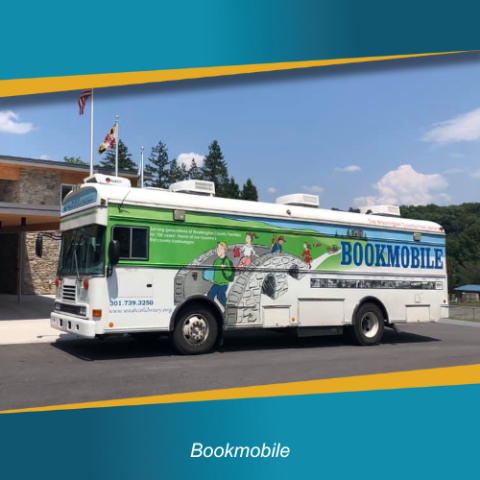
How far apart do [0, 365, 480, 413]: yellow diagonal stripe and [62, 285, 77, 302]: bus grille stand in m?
3.69

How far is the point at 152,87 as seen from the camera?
5.99 m

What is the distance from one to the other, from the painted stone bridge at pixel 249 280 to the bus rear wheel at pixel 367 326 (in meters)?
1.96

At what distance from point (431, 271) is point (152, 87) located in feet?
33.8

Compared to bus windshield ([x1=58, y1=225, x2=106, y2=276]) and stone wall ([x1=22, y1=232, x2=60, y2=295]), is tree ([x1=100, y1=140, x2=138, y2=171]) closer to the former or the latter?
stone wall ([x1=22, y1=232, x2=60, y2=295])

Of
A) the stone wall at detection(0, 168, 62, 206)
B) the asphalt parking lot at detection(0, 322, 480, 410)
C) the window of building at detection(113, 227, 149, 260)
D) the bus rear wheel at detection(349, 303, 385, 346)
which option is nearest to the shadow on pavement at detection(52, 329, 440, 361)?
the asphalt parking lot at detection(0, 322, 480, 410)

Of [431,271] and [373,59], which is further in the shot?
[431,271]

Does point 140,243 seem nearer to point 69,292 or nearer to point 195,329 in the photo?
point 69,292

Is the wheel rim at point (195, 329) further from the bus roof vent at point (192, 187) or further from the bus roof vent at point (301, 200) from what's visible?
the bus roof vent at point (301, 200)

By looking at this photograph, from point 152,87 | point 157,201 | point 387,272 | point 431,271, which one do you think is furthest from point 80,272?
point 431,271

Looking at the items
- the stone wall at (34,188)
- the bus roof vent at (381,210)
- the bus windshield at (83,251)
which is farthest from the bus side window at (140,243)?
the stone wall at (34,188)

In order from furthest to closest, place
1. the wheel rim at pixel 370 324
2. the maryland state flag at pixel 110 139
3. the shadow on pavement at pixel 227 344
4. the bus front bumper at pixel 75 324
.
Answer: the maryland state flag at pixel 110 139 < the wheel rim at pixel 370 324 < the shadow on pavement at pixel 227 344 < the bus front bumper at pixel 75 324

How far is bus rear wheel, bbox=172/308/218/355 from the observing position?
33.1 feet

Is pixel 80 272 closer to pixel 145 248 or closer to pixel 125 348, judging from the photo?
pixel 145 248

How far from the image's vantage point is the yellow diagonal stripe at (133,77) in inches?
194
